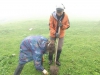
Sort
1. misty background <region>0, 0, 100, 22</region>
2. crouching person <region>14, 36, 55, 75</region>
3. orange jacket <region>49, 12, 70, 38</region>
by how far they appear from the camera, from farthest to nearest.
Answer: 1. misty background <region>0, 0, 100, 22</region>
2. orange jacket <region>49, 12, 70, 38</region>
3. crouching person <region>14, 36, 55, 75</region>

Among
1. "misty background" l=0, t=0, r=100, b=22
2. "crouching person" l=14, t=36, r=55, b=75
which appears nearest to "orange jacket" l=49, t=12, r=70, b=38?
"crouching person" l=14, t=36, r=55, b=75

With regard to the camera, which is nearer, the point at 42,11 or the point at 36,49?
the point at 36,49

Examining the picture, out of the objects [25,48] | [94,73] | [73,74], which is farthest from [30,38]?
[94,73]

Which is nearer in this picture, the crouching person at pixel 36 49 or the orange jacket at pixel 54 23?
the crouching person at pixel 36 49

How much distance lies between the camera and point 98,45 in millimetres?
15016

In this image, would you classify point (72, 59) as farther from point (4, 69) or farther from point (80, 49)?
point (4, 69)

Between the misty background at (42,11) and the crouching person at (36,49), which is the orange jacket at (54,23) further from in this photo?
the misty background at (42,11)

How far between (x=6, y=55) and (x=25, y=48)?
5.38 metres

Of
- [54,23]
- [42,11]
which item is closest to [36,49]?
[54,23]

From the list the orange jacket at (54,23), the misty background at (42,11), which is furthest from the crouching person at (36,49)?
the misty background at (42,11)

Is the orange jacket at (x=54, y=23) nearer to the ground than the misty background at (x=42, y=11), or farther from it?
farther from it

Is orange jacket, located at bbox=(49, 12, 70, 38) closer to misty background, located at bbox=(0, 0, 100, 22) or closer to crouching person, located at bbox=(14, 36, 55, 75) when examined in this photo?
crouching person, located at bbox=(14, 36, 55, 75)

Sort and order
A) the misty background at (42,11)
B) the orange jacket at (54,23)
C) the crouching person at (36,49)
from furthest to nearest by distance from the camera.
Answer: the misty background at (42,11) → the orange jacket at (54,23) → the crouching person at (36,49)

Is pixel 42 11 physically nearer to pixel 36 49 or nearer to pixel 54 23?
pixel 54 23
